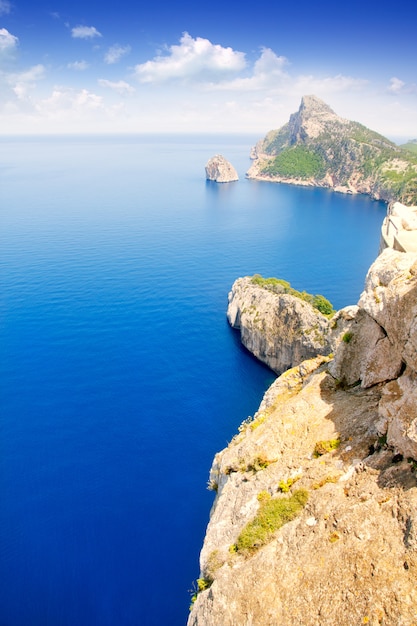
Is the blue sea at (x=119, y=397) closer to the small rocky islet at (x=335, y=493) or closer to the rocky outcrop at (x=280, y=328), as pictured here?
the rocky outcrop at (x=280, y=328)

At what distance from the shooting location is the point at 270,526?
1869cm

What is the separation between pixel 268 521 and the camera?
61.9 feet

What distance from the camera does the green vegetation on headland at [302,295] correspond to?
68000 millimetres

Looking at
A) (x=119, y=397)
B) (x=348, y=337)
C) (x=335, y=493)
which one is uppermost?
(x=348, y=337)

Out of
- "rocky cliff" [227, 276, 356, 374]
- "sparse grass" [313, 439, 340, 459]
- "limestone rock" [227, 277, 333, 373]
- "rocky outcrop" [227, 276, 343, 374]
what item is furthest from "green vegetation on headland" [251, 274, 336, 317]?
"sparse grass" [313, 439, 340, 459]

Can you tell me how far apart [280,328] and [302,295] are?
41.2 ft

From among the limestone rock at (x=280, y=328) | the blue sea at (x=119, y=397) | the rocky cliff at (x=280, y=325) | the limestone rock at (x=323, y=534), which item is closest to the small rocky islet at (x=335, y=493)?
the limestone rock at (x=323, y=534)

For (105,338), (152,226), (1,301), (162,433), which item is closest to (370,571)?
(162,433)

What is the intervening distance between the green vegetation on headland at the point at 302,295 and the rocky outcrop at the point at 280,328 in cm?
124

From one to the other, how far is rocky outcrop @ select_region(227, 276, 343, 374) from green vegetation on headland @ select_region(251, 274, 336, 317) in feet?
4.07

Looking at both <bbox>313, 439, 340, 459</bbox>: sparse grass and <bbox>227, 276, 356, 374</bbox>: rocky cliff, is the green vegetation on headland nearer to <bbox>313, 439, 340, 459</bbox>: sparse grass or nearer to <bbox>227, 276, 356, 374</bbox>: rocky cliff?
<bbox>227, 276, 356, 374</bbox>: rocky cliff

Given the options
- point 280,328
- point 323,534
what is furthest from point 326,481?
point 280,328

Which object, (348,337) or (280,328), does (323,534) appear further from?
(280,328)

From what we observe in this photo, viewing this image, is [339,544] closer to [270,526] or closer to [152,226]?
[270,526]
